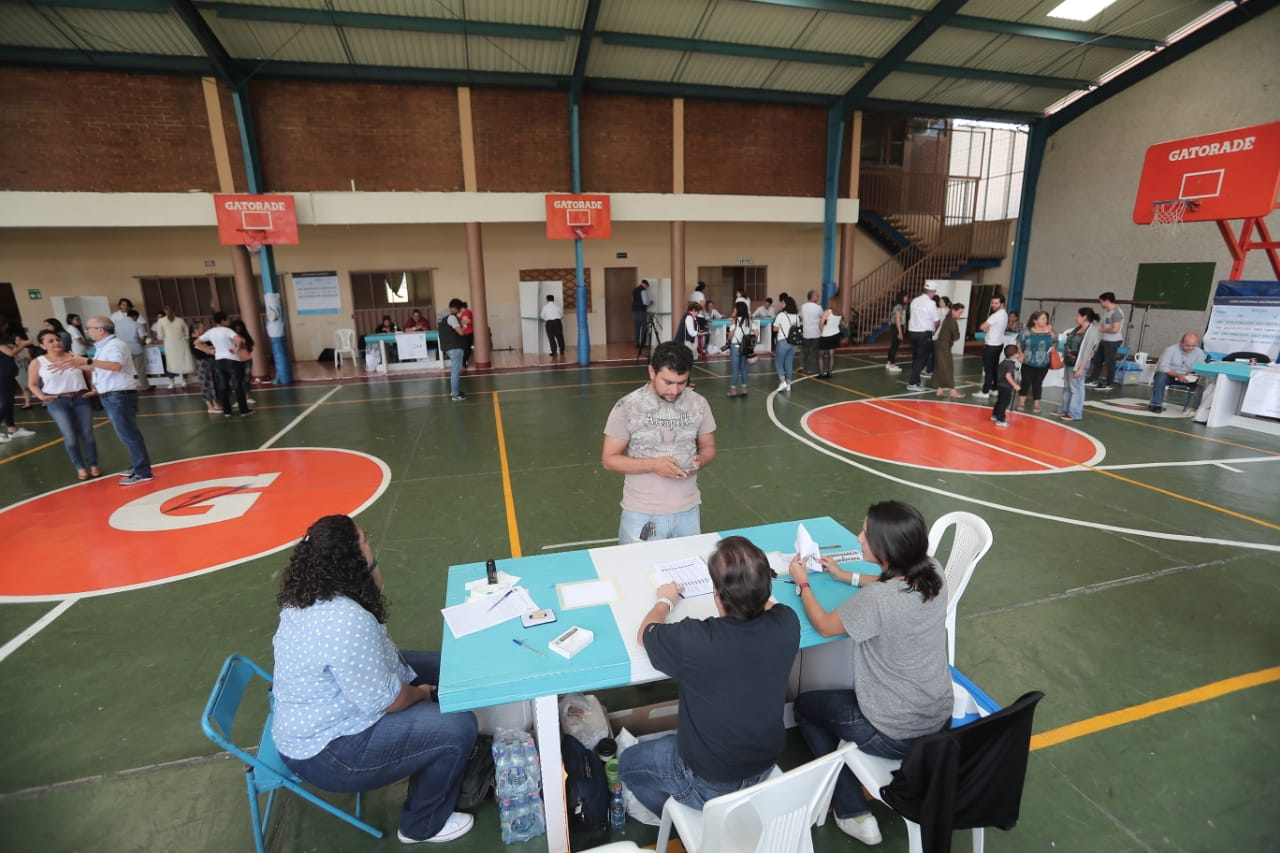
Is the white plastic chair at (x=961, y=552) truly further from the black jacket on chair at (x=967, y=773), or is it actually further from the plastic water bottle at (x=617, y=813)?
the plastic water bottle at (x=617, y=813)

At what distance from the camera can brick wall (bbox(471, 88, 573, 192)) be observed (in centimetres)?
1466

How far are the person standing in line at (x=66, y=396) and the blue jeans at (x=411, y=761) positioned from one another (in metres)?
7.03

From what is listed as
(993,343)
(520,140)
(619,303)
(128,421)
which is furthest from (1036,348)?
(619,303)

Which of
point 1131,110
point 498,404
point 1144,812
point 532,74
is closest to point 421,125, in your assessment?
point 532,74

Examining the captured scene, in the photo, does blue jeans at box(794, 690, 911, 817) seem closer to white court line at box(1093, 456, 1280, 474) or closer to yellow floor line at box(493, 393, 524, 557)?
yellow floor line at box(493, 393, 524, 557)


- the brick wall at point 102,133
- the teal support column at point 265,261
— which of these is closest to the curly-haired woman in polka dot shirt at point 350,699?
the teal support column at point 265,261

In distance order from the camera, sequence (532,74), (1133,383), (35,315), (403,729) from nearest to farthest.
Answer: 1. (403,729)
2. (1133,383)
3. (532,74)
4. (35,315)

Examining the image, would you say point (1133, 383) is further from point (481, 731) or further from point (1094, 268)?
point (481, 731)

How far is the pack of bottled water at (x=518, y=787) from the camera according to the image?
2686mm

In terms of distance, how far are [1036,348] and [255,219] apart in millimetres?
15090

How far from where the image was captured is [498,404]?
11.4 metres

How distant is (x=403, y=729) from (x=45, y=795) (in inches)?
81.2

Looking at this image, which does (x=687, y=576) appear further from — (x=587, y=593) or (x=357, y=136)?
(x=357, y=136)

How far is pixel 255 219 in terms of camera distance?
43.1 ft
